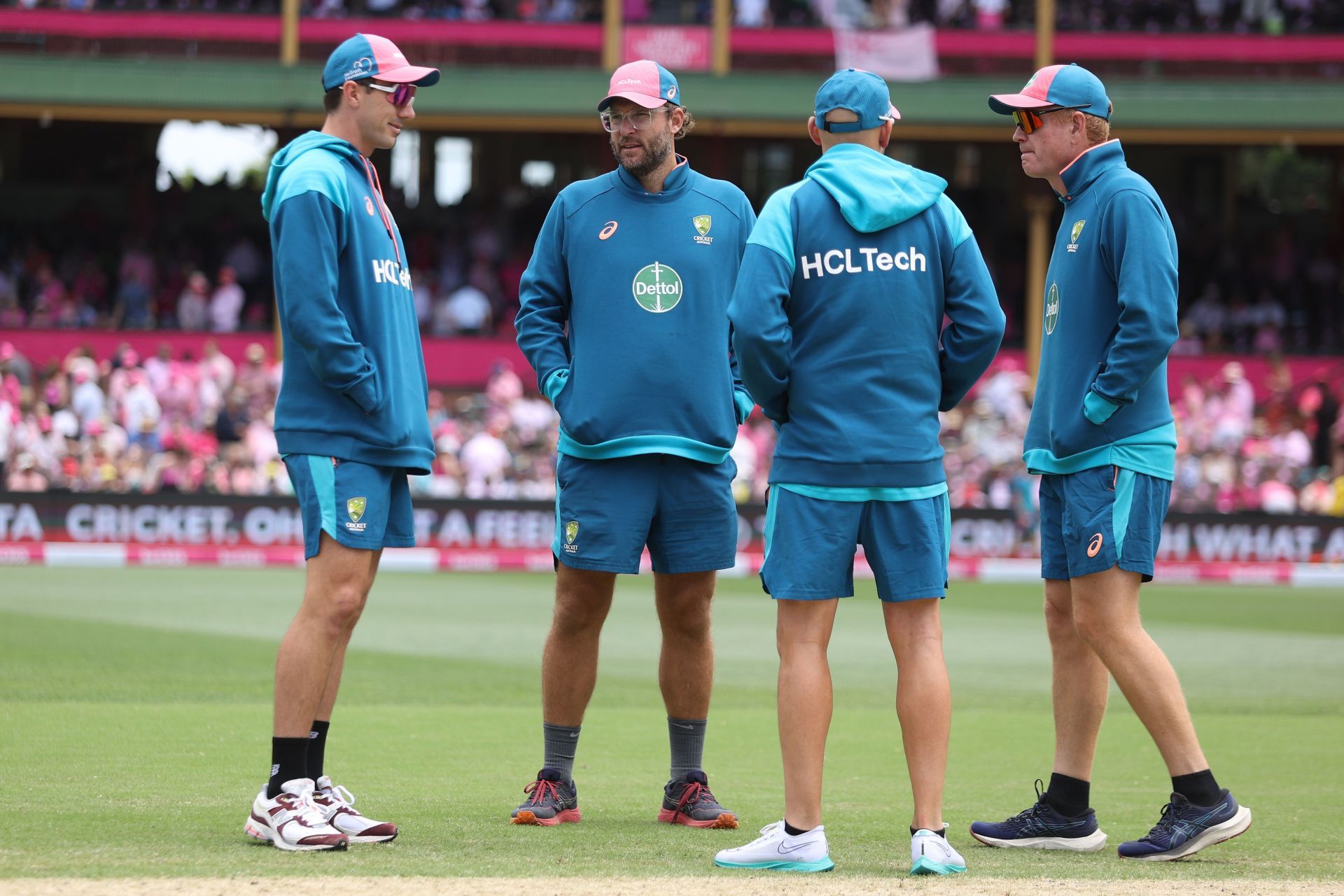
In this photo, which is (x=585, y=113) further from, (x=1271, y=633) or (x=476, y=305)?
(x=1271, y=633)

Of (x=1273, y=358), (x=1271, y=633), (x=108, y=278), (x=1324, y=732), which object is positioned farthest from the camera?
(x=108, y=278)

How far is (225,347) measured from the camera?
26672 mm

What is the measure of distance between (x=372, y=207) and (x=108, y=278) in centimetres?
2426

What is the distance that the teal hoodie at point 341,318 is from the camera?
5359 millimetres

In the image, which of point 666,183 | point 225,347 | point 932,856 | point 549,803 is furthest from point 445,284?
point 932,856

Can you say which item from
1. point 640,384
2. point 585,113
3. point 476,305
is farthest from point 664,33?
point 640,384

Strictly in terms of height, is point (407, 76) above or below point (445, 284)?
below

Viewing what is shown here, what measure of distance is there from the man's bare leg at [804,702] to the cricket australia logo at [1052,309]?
134 cm

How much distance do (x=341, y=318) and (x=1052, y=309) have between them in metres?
2.42

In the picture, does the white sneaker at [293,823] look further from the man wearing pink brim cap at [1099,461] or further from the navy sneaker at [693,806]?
the man wearing pink brim cap at [1099,461]

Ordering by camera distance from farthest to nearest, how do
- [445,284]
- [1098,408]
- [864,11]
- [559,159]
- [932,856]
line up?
1. [559,159]
2. [864,11]
3. [445,284]
4. [1098,408]
5. [932,856]

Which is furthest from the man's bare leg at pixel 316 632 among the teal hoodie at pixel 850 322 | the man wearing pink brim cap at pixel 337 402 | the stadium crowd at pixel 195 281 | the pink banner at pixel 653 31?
the pink banner at pixel 653 31

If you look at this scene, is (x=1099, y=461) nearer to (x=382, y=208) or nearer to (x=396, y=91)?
(x=382, y=208)

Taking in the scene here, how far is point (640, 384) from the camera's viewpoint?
5.94 metres
